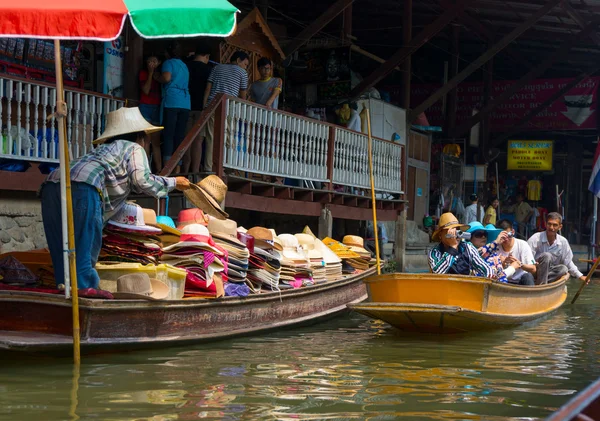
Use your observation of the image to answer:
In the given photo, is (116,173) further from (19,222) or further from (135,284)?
(19,222)

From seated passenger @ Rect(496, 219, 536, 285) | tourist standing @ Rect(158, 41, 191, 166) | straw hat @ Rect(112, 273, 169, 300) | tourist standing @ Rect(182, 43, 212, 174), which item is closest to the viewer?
straw hat @ Rect(112, 273, 169, 300)

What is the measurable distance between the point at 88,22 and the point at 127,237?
7.23 ft

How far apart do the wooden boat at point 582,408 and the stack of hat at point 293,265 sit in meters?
6.44

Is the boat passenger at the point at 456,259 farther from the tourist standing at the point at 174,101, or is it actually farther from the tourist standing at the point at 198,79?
the tourist standing at the point at 174,101

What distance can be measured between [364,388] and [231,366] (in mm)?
1175

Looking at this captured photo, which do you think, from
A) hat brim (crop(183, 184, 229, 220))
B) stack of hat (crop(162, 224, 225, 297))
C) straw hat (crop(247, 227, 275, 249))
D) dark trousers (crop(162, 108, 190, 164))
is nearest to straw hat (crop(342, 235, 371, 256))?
dark trousers (crop(162, 108, 190, 164))

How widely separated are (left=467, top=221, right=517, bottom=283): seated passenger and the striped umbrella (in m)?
4.46

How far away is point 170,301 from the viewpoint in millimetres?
6961

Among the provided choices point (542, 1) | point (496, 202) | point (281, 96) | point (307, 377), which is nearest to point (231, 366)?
point (307, 377)

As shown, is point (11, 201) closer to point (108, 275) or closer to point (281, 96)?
point (108, 275)

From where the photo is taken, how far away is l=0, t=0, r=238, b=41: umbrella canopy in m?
5.35

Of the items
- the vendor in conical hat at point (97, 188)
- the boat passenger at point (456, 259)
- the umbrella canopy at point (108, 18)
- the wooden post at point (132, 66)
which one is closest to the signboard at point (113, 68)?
the wooden post at point (132, 66)

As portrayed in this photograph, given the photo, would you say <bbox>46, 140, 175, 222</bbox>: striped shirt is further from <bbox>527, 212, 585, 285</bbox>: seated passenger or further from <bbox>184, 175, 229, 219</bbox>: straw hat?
<bbox>527, 212, 585, 285</bbox>: seated passenger

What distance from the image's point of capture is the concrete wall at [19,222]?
371 inches
